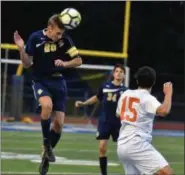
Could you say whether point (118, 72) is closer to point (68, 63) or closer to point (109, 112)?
point (109, 112)

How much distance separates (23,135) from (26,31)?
499 inches

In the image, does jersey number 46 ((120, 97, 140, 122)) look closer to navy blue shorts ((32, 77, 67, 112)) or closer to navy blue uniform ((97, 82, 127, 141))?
navy blue shorts ((32, 77, 67, 112))

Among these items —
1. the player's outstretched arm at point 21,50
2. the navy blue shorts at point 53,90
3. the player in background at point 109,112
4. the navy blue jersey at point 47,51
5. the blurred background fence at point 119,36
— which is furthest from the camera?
the blurred background fence at point 119,36

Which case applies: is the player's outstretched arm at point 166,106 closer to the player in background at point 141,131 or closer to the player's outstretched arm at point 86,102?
the player in background at point 141,131

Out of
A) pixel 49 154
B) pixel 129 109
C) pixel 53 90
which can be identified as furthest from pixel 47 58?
pixel 129 109

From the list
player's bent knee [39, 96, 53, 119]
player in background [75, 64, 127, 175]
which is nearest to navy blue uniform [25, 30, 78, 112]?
player's bent knee [39, 96, 53, 119]

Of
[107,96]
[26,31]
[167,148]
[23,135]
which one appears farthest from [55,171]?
[26,31]

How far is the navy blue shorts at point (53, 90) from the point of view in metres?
9.89

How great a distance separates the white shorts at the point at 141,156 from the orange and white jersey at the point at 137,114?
8cm

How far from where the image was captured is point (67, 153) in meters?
15.7

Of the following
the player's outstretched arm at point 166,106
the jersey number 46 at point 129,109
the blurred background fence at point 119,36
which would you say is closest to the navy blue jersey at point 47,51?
the jersey number 46 at point 129,109

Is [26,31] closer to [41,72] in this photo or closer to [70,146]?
[70,146]

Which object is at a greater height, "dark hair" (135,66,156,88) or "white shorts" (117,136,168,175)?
"dark hair" (135,66,156,88)

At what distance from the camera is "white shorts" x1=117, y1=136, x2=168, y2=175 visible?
795cm
